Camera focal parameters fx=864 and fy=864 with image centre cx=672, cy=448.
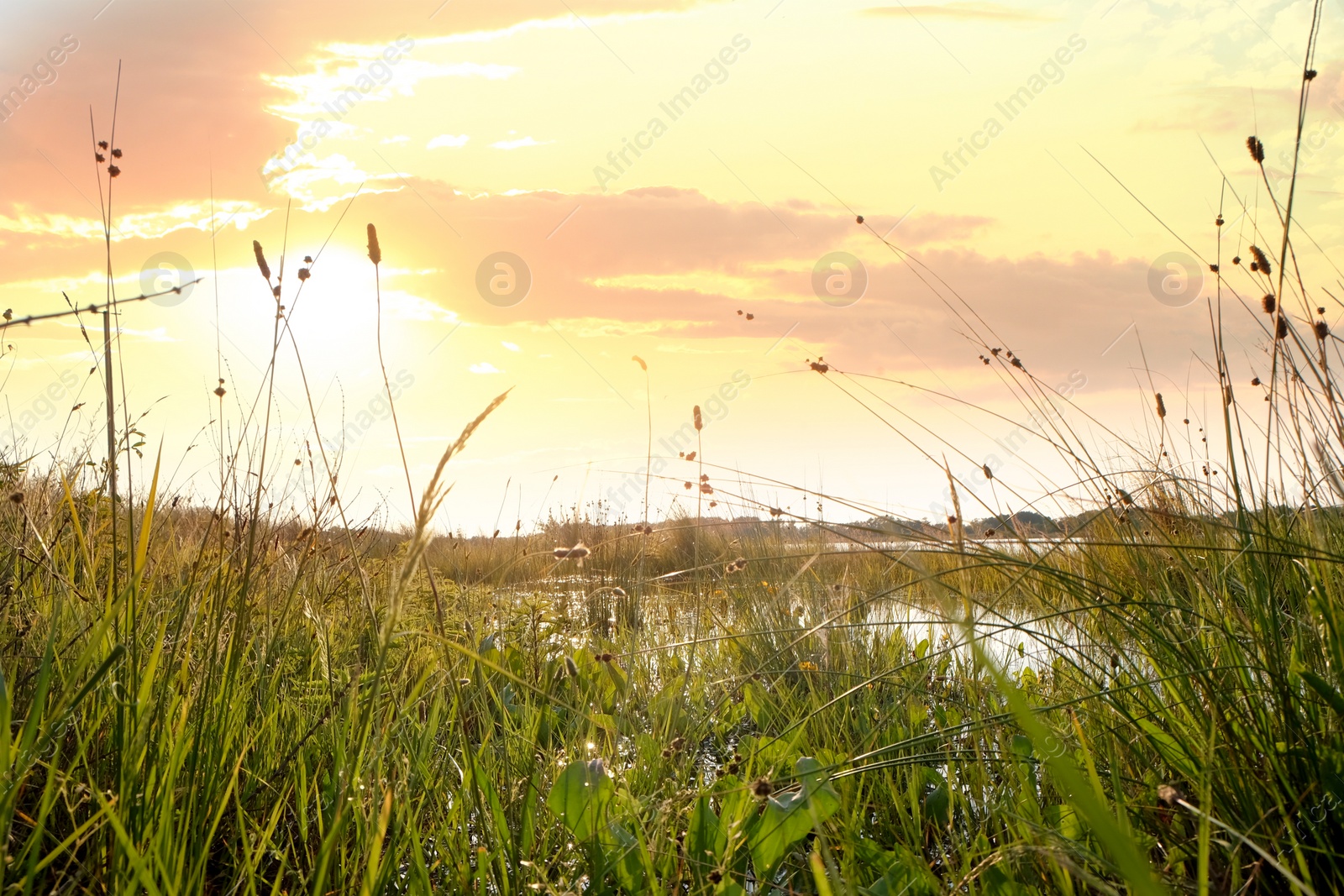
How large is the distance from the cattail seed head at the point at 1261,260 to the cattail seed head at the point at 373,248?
1.75 m

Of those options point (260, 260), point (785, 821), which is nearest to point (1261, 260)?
point (785, 821)

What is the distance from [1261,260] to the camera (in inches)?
70.9

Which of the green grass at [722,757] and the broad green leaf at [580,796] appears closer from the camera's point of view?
the green grass at [722,757]

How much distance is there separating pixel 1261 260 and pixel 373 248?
1763mm

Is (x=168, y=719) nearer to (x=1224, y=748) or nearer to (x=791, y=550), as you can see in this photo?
(x=1224, y=748)

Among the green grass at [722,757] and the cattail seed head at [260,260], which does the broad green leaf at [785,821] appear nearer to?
the green grass at [722,757]

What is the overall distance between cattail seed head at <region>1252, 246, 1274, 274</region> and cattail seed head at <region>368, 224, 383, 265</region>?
1749 mm

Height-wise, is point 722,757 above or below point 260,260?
below

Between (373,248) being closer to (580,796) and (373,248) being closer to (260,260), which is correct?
(260,260)

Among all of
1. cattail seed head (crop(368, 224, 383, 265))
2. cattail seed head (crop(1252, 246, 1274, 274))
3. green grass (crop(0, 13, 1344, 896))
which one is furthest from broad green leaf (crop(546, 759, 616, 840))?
cattail seed head (crop(1252, 246, 1274, 274))

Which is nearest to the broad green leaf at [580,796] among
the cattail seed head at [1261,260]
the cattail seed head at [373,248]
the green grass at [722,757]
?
the green grass at [722,757]

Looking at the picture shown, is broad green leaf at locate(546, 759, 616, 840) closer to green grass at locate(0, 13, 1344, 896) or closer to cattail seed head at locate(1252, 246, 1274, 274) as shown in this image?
green grass at locate(0, 13, 1344, 896)

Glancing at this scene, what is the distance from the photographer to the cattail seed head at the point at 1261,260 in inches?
70.6

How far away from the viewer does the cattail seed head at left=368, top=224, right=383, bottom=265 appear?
1.41m
